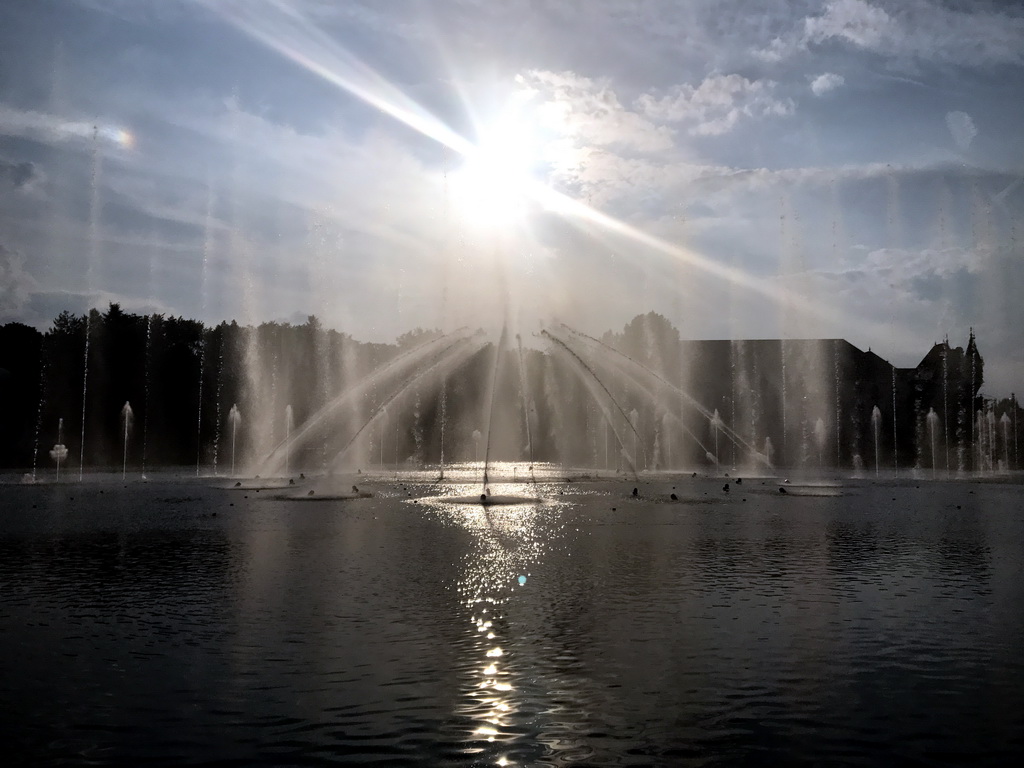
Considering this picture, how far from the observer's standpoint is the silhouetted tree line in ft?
308

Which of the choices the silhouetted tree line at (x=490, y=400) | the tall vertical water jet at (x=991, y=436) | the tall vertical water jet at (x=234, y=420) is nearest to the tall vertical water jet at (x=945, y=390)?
the silhouetted tree line at (x=490, y=400)

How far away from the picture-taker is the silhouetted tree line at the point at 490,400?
9394 cm

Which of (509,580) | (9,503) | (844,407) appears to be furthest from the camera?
(844,407)

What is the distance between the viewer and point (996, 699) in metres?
10.9

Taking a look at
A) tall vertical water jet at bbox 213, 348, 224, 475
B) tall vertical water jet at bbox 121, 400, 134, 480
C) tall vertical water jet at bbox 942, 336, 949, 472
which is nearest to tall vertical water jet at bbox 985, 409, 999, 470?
tall vertical water jet at bbox 942, 336, 949, 472

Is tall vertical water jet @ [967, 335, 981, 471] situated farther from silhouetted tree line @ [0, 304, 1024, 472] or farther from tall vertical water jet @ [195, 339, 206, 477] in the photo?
tall vertical water jet @ [195, 339, 206, 477]

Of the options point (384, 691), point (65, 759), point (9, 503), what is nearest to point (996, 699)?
point (384, 691)

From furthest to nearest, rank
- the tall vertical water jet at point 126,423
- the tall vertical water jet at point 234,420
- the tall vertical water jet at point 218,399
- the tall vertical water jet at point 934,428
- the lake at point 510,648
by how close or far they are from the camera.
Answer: the tall vertical water jet at point 934,428
the tall vertical water jet at point 234,420
the tall vertical water jet at point 218,399
the tall vertical water jet at point 126,423
the lake at point 510,648

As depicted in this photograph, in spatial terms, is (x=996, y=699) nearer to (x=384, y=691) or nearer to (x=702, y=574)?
(x=384, y=691)

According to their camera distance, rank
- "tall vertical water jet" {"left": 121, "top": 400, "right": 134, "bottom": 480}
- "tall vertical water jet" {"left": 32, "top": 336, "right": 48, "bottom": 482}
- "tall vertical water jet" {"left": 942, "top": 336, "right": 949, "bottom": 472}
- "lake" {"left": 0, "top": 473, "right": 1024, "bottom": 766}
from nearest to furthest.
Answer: "lake" {"left": 0, "top": 473, "right": 1024, "bottom": 766} → "tall vertical water jet" {"left": 32, "top": 336, "right": 48, "bottom": 482} → "tall vertical water jet" {"left": 121, "top": 400, "right": 134, "bottom": 480} → "tall vertical water jet" {"left": 942, "top": 336, "right": 949, "bottom": 472}

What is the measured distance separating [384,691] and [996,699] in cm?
814

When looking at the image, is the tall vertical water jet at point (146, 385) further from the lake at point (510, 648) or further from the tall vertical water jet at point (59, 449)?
the lake at point (510, 648)

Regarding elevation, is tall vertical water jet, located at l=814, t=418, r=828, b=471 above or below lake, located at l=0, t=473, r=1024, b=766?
above

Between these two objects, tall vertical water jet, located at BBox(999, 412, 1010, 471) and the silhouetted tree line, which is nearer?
the silhouetted tree line
